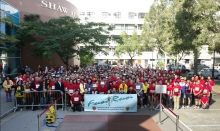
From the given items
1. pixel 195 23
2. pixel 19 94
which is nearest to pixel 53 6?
pixel 19 94

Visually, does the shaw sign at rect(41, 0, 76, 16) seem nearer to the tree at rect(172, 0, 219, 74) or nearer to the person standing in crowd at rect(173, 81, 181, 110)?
the tree at rect(172, 0, 219, 74)

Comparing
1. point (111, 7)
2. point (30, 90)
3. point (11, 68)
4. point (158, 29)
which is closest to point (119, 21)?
point (111, 7)

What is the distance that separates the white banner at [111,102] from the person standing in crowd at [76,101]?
36cm

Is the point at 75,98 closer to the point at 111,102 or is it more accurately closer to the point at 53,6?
the point at 111,102

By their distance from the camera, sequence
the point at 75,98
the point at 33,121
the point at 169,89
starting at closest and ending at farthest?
the point at 33,121
the point at 75,98
the point at 169,89

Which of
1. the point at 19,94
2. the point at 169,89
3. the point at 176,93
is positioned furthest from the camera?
the point at 169,89

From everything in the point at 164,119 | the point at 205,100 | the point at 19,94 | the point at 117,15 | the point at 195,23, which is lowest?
the point at 164,119

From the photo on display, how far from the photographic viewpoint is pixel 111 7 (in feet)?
183

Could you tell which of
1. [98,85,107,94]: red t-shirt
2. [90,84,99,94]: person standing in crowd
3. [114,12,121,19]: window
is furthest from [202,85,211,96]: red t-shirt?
[114,12,121,19]: window

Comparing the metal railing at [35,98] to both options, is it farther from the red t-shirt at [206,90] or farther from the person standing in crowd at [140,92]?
the red t-shirt at [206,90]

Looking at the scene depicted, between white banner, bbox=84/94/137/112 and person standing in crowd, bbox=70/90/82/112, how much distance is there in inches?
14.3

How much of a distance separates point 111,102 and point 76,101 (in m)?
2.09

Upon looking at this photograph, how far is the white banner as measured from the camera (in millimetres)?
11445

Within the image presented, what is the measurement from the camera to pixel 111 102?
11.5 meters
